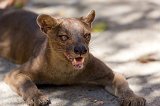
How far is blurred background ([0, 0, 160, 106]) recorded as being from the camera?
5.27 meters

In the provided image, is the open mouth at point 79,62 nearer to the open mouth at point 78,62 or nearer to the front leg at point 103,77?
the open mouth at point 78,62

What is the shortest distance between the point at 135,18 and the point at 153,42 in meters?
0.97

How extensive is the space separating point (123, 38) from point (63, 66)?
1.73 m

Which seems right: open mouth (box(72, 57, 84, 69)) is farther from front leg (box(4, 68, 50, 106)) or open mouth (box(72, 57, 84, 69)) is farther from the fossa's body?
front leg (box(4, 68, 50, 106))

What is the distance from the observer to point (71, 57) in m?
4.91

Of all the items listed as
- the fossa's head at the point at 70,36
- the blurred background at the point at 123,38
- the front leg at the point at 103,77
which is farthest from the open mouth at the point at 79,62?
the front leg at the point at 103,77

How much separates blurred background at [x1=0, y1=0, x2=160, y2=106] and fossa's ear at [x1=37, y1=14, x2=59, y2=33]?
2.11ft

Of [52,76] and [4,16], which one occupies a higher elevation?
[4,16]

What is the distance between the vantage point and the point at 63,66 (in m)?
5.23

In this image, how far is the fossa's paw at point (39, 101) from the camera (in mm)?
4879

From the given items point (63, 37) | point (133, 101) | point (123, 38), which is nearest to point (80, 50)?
point (63, 37)

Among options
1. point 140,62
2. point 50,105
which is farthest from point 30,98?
point 140,62

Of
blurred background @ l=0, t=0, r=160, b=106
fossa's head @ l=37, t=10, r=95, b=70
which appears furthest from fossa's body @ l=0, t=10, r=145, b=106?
blurred background @ l=0, t=0, r=160, b=106

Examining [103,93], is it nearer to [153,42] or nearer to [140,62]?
[140,62]
